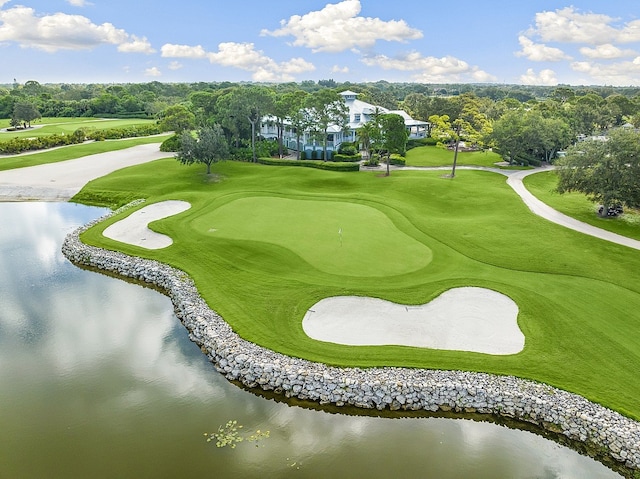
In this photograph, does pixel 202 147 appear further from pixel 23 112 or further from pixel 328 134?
pixel 23 112

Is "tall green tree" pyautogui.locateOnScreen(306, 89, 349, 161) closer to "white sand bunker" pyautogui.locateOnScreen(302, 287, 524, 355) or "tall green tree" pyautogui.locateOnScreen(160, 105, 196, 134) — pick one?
"tall green tree" pyautogui.locateOnScreen(160, 105, 196, 134)

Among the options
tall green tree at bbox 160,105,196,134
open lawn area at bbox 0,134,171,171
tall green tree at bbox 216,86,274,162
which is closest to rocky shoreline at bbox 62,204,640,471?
tall green tree at bbox 216,86,274,162

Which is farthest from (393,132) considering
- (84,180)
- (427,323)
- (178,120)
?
(84,180)

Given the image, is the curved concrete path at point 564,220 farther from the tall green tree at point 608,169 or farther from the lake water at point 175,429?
the lake water at point 175,429

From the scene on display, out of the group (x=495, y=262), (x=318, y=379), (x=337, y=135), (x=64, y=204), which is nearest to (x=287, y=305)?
(x=318, y=379)

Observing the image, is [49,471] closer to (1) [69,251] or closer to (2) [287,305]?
(2) [287,305]

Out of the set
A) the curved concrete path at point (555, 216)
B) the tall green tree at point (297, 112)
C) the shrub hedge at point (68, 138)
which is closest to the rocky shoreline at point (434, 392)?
the curved concrete path at point (555, 216)
